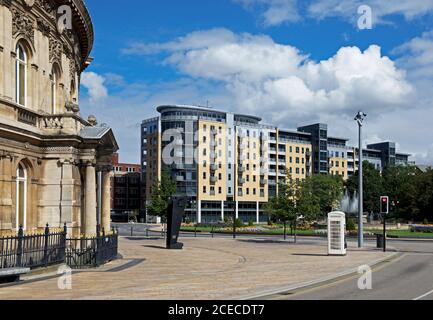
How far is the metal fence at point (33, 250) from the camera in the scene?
18172 millimetres

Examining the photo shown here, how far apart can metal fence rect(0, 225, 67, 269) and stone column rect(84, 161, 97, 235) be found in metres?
4.12

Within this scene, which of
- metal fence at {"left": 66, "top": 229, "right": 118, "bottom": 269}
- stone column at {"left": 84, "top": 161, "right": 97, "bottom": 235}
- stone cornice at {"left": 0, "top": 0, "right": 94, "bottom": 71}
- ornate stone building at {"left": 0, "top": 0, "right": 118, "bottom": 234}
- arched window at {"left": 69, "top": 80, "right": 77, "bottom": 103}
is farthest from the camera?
arched window at {"left": 69, "top": 80, "right": 77, "bottom": 103}

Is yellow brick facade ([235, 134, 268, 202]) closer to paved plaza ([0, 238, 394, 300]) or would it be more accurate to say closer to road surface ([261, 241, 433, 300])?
paved plaza ([0, 238, 394, 300])

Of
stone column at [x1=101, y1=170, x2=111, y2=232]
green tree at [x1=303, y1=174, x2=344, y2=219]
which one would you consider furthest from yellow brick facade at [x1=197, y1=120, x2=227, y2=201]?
stone column at [x1=101, y1=170, x2=111, y2=232]

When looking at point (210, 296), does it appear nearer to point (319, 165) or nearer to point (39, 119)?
point (39, 119)

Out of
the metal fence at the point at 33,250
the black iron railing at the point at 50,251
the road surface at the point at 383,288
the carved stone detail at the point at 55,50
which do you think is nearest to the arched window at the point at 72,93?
the carved stone detail at the point at 55,50

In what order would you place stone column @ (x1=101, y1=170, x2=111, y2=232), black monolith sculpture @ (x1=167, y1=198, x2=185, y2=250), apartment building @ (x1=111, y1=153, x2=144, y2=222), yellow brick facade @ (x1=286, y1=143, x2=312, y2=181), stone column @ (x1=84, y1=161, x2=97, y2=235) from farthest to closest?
1. apartment building @ (x1=111, y1=153, x2=144, y2=222)
2. yellow brick facade @ (x1=286, y1=143, x2=312, y2=181)
3. black monolith sculpture @ (x1=167, y1=198, x2=185, y2=250)
4. stone column @ (x1=101, y1=170, x2=111, y2=232)
5. stone column @ (x1=84, y1=161, x2=97, y2=235)

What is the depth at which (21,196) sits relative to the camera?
81.4 feet

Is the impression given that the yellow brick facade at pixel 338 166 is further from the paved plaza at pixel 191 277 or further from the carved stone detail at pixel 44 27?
the carved stone detail at pixel 44 27

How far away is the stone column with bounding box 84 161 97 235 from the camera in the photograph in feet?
84.9

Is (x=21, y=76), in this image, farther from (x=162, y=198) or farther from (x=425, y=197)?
(x=425, y=197)

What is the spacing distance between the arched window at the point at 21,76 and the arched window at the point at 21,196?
3.00m

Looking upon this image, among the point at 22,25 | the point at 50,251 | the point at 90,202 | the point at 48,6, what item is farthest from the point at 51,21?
the point at 50,251

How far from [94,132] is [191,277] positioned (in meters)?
9.75
